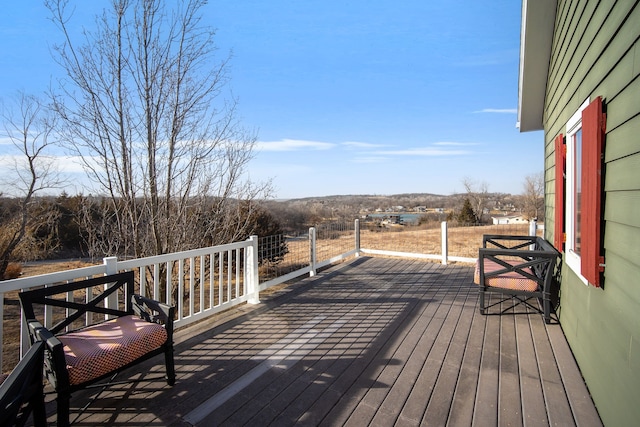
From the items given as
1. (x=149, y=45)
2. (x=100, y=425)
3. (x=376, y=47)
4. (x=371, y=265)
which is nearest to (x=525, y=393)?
(x=100, y=425)

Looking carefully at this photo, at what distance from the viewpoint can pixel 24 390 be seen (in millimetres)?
1248

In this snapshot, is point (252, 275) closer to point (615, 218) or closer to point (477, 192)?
point (615, 218)

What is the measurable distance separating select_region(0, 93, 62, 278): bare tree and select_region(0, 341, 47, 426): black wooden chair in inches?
155

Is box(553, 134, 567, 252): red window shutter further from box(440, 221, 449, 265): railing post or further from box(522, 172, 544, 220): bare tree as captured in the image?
box(522, 172, 544, 220): bare tree

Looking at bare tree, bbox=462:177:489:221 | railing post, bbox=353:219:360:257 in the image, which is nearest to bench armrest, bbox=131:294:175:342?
railing post, bbox=353:219:360:257

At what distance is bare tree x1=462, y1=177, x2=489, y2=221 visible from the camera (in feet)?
78.1

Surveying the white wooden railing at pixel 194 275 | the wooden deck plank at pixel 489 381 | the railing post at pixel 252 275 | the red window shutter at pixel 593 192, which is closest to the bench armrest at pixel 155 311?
the white wooden railing at pixel 194 275

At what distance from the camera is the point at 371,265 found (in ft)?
20.3

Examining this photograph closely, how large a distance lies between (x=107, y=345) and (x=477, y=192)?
26488 millimetres

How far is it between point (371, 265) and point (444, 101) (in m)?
6.79

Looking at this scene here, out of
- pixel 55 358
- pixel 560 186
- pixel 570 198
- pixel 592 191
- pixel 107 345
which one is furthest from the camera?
pixel 560 186

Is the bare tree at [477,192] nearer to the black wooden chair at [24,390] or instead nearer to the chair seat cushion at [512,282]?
the chair seat cushion at [512,282]

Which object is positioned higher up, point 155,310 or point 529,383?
point 155,310

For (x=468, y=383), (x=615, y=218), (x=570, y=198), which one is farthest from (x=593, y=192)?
(x=468, y=383)
